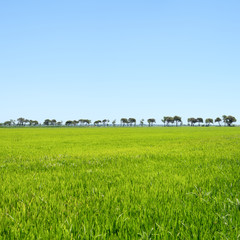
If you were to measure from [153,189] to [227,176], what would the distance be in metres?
2.82

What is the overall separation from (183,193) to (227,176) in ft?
7.76

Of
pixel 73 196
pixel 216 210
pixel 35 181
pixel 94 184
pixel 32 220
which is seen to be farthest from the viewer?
pixel 35 181

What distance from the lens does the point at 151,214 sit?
3027 millimetres

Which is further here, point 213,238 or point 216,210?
point 216,210

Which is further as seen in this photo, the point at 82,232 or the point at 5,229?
the point at 5,229

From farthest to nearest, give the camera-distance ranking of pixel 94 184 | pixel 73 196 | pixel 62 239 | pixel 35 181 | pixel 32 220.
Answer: pixel 35 181 < pixel 94 184 < pixel 73 196 < pixel 32 220 < pixel 62 239

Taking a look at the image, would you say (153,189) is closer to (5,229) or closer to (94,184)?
(94,184)

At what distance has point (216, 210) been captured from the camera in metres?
3.28

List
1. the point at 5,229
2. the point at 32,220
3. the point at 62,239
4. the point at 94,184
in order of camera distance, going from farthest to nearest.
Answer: the point at 94,184 < the point at 32,220 < the point at 5,229 < the point at 62,239

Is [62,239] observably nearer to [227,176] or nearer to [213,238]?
[213,238]

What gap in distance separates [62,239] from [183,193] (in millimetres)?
2733

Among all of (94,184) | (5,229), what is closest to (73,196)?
(94,184)

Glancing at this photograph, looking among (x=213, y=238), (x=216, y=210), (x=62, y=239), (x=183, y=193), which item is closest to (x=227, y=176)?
(x=183, y=193)

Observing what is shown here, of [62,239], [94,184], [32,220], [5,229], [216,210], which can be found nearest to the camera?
[62,239]
